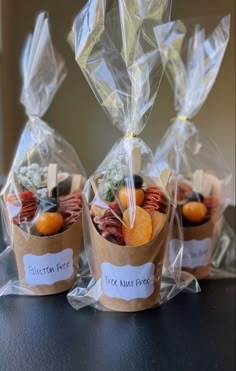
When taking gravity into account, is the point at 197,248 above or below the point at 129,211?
below

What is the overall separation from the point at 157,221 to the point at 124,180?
0.24ft

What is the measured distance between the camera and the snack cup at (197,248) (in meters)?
0.60

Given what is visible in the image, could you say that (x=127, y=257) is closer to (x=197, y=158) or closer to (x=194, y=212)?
(x=194, y=212)

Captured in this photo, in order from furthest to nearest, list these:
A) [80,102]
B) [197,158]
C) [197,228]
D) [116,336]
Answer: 1. [80,102]
2. [197,158]
3. [197,228]
4. [116,336]

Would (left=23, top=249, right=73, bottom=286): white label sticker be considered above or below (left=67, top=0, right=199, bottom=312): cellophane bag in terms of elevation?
below

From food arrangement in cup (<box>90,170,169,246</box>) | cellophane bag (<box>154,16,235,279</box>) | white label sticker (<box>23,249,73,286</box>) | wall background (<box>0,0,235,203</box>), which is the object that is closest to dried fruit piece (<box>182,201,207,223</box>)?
cellophane bag (<box>154,16,235,279</box>)

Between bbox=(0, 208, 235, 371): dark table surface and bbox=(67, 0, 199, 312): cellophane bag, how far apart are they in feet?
0.09

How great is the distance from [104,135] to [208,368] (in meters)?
0.88

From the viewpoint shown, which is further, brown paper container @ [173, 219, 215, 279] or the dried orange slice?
brown paper container @ [173, 219, 215, 279]

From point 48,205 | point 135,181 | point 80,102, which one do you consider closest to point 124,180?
point 135,181

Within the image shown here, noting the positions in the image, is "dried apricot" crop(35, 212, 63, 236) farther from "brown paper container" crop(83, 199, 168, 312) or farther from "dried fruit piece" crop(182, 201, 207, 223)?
"dried fruit piece" crop(182, 201, 207, 223)

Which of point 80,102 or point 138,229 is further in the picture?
point 80,102

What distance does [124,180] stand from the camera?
1.66 ft

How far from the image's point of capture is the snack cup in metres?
0.60
